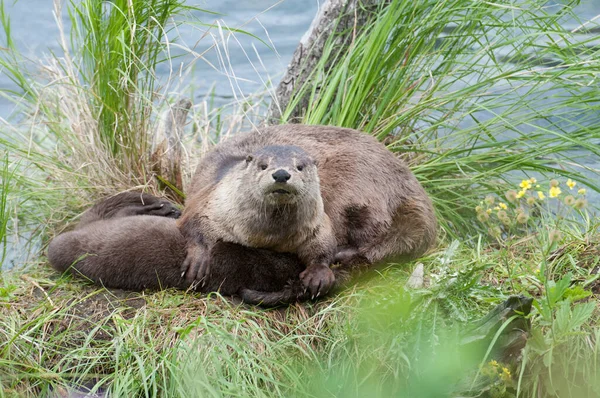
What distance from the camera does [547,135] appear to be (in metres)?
4.64

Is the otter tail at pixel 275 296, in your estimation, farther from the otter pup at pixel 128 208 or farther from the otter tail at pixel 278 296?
the otter pup at pixel 128 208

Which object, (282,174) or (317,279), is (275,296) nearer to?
(317,279)

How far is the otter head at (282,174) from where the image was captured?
3.05 meters

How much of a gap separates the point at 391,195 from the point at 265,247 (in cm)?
67

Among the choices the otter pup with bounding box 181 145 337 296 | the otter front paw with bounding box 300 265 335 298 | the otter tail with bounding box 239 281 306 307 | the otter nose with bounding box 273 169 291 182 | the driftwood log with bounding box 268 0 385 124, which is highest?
the driftwood log with bounding box 268 0 385 124

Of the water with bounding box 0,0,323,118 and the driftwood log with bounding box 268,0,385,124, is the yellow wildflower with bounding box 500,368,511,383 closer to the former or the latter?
the driftwood log with bounding box 268,0,385,124

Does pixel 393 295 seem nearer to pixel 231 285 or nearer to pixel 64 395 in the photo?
pixel 231 285

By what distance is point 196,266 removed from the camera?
3.34m

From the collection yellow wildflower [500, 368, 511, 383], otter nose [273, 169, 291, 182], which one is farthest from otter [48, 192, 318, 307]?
yellow wildflower [500, 368, 511, 383]

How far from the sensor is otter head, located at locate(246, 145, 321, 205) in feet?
10.0

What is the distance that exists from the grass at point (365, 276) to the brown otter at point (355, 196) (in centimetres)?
14

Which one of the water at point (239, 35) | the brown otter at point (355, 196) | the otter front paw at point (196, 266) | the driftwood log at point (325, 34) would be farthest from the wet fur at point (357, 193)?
the water at point (239, 35)

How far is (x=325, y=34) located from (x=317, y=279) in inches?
69.8

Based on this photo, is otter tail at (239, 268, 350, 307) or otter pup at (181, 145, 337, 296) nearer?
otter pup at (181, 145, 337, 296)
